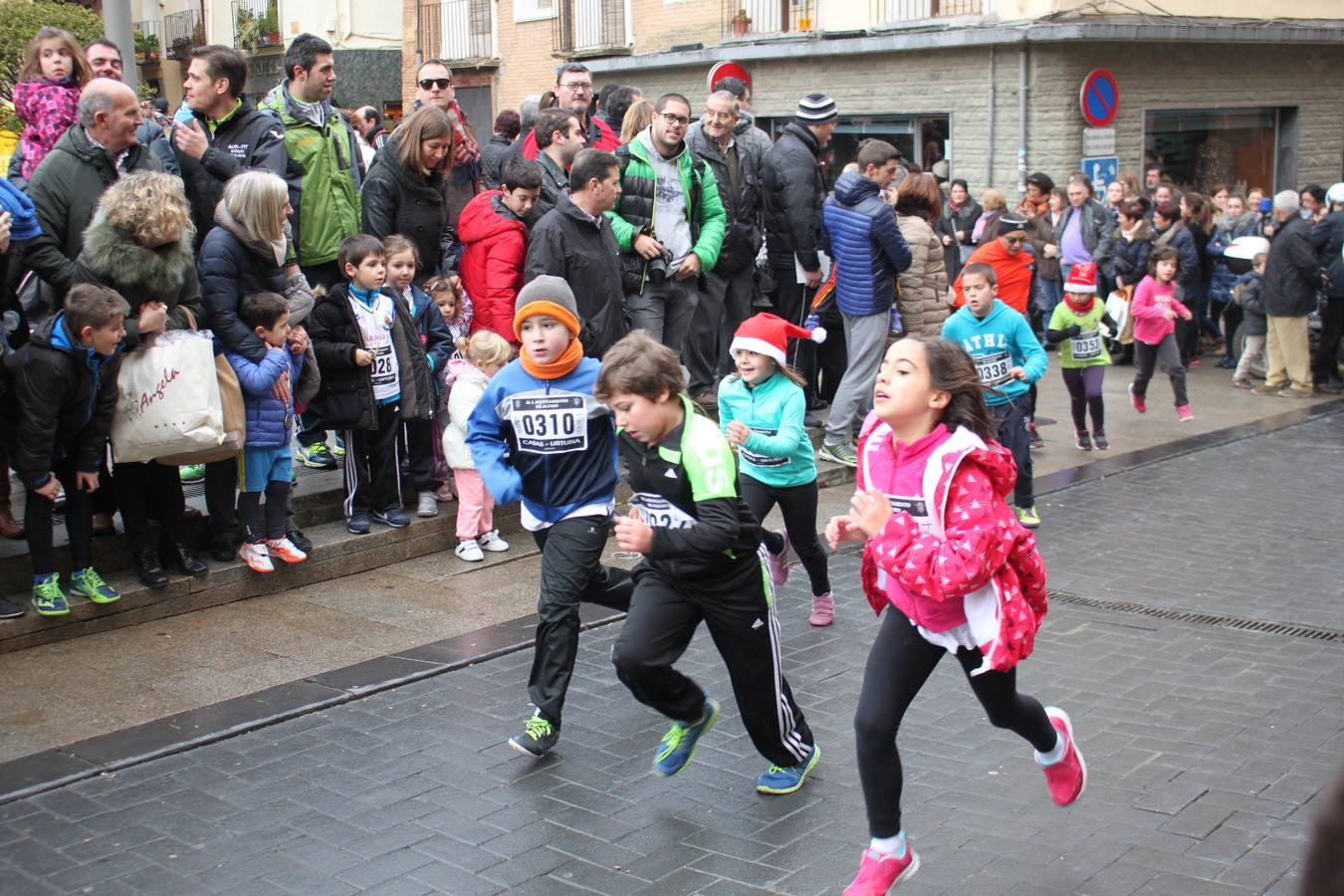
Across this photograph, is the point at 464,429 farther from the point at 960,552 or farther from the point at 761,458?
the point at 960,552

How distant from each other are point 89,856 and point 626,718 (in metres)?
2.16

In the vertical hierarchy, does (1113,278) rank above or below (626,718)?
A: above

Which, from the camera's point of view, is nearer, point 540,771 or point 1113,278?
point 540,771

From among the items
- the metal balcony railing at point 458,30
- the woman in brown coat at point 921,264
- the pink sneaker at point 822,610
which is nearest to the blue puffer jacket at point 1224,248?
the woman in brown coat at point 921,264

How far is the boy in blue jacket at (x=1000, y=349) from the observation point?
8883 mm

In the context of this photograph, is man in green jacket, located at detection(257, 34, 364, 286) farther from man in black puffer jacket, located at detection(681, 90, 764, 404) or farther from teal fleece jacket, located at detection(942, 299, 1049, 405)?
teal fleece jacket, located at detection(942, 299, 1049, 405)

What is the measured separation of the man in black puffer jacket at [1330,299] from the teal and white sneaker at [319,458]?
33.1 ft

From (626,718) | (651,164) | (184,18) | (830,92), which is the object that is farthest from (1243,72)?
(184,18)

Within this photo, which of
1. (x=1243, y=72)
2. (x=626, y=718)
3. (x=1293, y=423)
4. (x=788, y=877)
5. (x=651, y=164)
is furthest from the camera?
(x=1243, y=72)

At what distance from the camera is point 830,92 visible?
2164cm

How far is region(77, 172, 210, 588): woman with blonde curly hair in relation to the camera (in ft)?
23.4

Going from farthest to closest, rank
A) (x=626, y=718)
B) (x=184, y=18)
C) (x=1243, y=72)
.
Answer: (x=184, y=18)
(x=1243, y=72)
(x=626, y=718)

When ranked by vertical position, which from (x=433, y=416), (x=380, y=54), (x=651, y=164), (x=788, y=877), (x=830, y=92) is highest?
(x=380, y=54)

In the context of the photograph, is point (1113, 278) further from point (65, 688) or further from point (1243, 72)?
point (65, 688)
